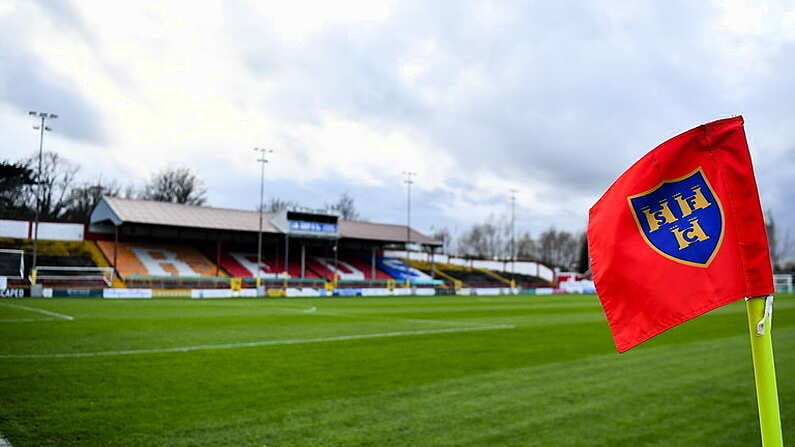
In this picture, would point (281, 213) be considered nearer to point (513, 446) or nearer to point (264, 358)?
point (264, 358)

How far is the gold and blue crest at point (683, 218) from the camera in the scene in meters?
2.23

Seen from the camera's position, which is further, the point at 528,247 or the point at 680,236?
the point at 528,247

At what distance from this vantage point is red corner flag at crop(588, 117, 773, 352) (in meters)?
2.13

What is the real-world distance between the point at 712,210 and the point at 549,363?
379 inches

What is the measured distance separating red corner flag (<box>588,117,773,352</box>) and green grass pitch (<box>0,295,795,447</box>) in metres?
3.91

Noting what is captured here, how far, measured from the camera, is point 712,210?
2.22m

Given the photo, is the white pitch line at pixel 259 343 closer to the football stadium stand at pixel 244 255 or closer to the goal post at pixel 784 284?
the football stadium stand at pixel 244 255

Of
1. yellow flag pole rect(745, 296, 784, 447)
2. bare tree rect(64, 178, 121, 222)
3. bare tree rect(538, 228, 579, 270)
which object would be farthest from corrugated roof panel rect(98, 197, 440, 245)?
bare tree rect(538, 228, 579, 270)

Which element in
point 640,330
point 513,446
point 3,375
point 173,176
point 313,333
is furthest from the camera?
point 173,176

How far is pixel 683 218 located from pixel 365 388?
6.89m

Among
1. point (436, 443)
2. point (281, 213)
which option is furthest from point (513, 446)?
point (281, 213)

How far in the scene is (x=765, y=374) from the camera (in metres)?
2.10

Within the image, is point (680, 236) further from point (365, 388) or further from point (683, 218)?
point (365, 388)

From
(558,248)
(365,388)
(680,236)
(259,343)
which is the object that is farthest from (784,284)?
(680,236)
